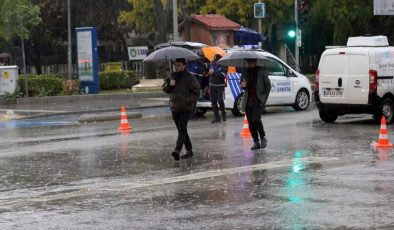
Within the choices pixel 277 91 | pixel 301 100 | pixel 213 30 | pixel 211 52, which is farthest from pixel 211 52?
pixel 213 30

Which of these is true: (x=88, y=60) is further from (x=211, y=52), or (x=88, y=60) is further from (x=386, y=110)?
(x=386, y=110)

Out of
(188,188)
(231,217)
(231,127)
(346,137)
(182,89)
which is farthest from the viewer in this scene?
(231,127)

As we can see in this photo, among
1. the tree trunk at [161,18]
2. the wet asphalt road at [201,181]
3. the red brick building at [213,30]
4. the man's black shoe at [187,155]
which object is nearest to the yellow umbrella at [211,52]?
the wet asphalt road at [201,181]

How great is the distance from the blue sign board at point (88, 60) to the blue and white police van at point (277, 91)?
9.88m

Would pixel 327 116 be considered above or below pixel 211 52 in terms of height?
below

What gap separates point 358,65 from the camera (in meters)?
17.2

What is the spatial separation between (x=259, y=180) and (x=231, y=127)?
7618mm

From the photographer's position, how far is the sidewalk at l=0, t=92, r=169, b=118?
24819mm

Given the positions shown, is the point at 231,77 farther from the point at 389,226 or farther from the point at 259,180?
the point at 389,226

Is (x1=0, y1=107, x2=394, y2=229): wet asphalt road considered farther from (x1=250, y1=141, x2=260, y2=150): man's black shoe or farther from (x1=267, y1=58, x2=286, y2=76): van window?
(x1=267, y1=58, x2=286, y2=76): van window

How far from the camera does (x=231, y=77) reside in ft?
67.0

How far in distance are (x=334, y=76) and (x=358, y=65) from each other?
2.39 feet

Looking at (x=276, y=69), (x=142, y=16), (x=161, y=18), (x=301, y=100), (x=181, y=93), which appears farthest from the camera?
(x=142, y=16)

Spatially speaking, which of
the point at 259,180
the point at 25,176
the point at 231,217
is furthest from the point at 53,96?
the point at 231,217
